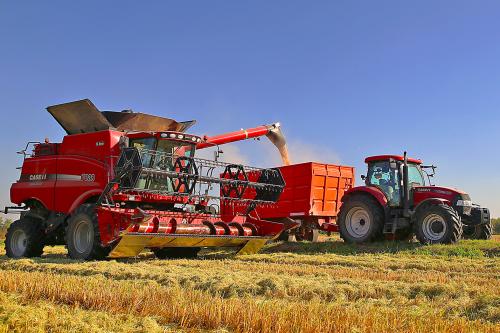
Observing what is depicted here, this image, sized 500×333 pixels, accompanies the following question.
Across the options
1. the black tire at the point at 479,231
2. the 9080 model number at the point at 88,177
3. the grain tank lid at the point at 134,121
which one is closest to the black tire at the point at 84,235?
the 9080 model number at the point at 88,177

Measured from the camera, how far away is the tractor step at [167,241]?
829cm

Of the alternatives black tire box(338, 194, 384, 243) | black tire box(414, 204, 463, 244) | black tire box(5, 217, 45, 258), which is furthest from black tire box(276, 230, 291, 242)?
black tire box(5, 217, 45, 258)

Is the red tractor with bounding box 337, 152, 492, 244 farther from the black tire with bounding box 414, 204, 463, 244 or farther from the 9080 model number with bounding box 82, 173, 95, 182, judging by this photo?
the 9080 model number with bounding box 82, 173, 95, 182

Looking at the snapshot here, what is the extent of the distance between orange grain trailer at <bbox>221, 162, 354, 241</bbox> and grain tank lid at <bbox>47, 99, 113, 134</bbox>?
4.44 meters

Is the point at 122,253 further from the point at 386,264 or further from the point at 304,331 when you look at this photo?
the point at 304,331

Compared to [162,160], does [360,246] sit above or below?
below

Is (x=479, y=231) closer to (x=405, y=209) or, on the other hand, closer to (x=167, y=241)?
A: (x=405, y=209)

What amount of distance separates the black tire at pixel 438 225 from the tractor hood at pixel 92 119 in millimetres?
5282

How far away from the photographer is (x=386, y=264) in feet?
26.3

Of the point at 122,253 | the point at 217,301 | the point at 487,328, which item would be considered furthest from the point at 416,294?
the point at 122,253

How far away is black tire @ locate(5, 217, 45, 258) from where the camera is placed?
10.1 metres

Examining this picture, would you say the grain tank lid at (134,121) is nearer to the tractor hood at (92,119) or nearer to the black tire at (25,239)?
the tractor hood at (92,119)

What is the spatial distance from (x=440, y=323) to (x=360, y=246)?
278 inches

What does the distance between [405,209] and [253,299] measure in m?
6.64
